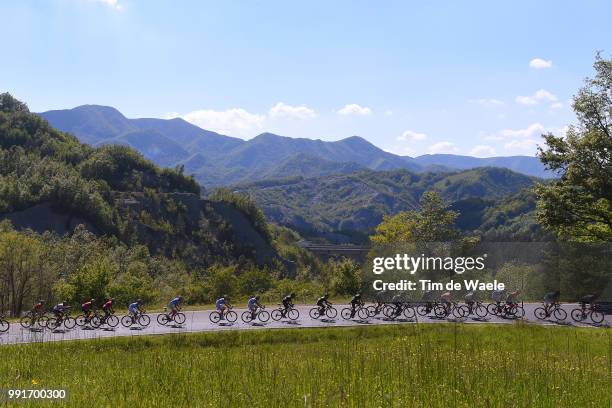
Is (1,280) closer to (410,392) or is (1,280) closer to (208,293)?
(208,293)

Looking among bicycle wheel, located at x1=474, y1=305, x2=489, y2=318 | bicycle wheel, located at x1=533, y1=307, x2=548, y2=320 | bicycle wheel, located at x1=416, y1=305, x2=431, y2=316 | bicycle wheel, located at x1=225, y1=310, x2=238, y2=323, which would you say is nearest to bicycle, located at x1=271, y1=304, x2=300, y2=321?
bicycle wheel, located at x1=225, y1=310, x2=238, y2=323

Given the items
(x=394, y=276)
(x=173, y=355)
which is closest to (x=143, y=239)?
(x=394, y=276)

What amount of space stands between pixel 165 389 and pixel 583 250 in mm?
41336

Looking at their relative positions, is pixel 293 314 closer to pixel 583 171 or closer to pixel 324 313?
pixel 324 313

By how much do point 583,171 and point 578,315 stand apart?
13496mm

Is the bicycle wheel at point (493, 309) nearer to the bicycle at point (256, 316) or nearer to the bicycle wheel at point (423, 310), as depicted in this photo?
Answer: the bicycle wheel at point (423, 310)

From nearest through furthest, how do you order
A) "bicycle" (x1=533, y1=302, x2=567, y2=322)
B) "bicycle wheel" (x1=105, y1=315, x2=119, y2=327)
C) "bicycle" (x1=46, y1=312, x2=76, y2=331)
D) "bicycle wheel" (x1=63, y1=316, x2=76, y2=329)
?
"bicycle" (x1=46, y1=312, x2=76, y2=331) → "bicycle wheel" (x1=63, y1=316, x2=76, y2=329) → "bicycle wheel" (x1=105, y1=315, x2=119, y2=327) → "bicycle" (x1=533, y1=302, x2=567, y2=322)

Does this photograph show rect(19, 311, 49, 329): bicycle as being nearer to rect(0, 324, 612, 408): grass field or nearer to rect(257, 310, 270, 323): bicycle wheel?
rect(257, 310, 270, 323): bicycle wheel

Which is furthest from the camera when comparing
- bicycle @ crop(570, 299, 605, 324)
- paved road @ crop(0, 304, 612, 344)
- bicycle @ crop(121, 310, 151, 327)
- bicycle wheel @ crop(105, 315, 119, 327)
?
bicycle @ crop(570, 299, 605, 324)

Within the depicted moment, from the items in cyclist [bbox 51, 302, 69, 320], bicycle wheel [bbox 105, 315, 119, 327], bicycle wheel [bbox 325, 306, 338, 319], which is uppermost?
cyclist [bbox 51, 302, 69, 320]

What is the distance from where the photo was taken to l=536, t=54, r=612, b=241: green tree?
3822cm

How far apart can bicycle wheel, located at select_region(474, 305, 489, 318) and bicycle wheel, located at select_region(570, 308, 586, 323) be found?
5.05m

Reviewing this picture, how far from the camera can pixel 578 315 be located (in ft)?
98.9

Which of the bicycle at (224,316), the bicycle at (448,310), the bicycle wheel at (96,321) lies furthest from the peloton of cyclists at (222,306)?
the bicycle at (448,310)
